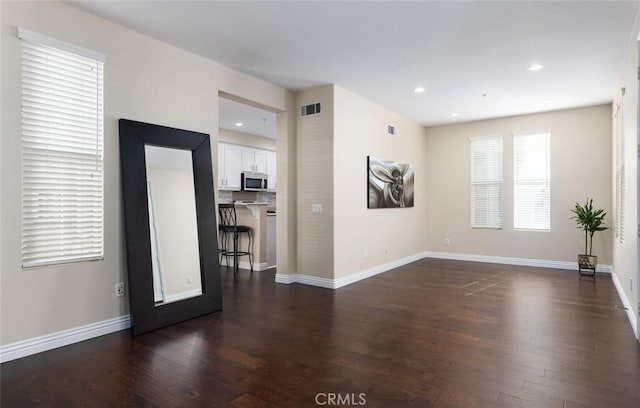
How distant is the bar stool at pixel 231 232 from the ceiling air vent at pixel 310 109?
2169 millimetres

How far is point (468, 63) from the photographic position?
4.23 m

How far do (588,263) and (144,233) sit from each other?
256 inches

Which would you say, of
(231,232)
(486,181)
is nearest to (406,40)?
(231,232)

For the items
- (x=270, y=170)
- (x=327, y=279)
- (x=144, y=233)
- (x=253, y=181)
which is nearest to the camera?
(x=144, y=233)

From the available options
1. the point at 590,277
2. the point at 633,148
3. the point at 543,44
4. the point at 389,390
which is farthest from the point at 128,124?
the point at 590,277

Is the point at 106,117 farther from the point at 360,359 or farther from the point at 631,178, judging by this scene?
the point at 631,178

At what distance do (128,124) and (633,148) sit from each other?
4.70 metres

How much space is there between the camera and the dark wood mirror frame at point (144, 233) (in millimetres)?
3271

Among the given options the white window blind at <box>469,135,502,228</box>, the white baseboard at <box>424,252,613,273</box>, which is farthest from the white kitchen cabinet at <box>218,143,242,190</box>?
the white window blind at <box>469,135,502,228</box>

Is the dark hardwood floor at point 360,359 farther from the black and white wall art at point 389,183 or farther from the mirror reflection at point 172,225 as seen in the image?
the black and white wall art at point 389,183

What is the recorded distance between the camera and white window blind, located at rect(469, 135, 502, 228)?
7.06 meters

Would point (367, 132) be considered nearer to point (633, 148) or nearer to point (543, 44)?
point (543, 44)

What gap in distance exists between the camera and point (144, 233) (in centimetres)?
340

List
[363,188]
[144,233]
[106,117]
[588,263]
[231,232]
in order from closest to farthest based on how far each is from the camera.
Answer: [106,117], [144,233], [363,188], [588,263], [231,232]
